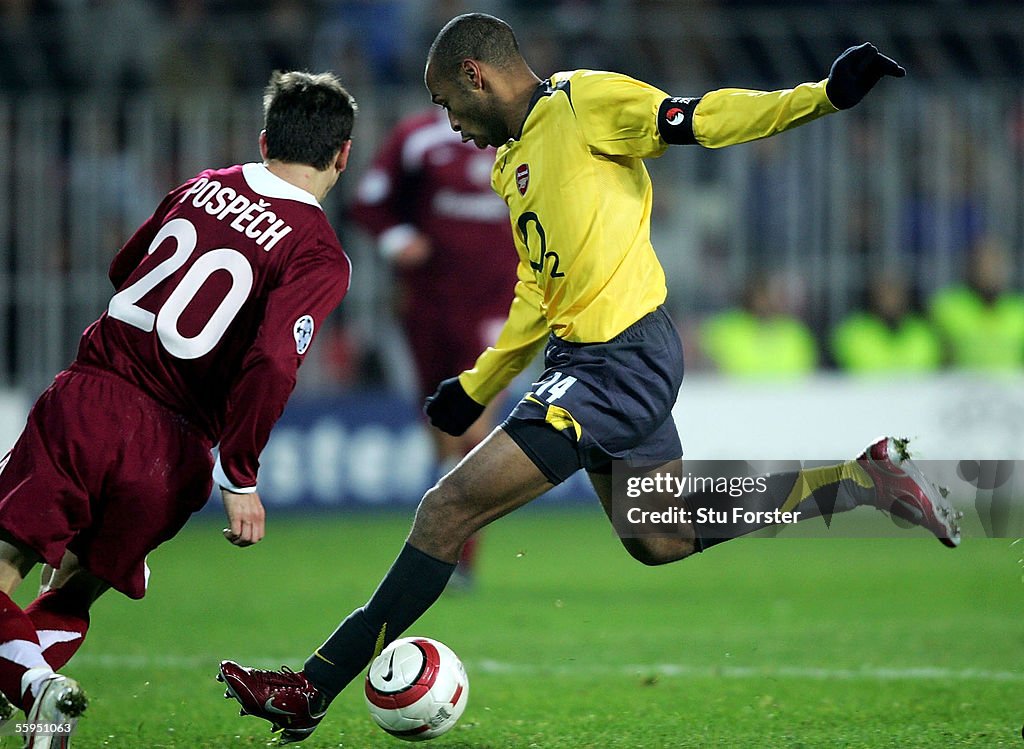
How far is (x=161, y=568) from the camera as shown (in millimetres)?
9195

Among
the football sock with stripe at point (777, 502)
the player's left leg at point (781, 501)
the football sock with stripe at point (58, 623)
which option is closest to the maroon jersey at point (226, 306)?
the football sock with stripe at point (58, 623)

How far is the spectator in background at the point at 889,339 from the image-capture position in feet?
39.9

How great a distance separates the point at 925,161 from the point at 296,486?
18.8 ft

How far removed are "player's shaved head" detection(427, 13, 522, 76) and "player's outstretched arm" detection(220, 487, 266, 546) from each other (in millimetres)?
1488

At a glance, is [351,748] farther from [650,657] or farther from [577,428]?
[650,657]

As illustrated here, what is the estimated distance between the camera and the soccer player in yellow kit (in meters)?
4.45

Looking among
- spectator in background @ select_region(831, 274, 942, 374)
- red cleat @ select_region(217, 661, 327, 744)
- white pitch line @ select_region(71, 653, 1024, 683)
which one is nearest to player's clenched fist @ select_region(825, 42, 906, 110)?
red cleat @ select_region(217, 661, 327, 744)

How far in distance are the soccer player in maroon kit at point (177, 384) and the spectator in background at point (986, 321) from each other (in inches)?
329

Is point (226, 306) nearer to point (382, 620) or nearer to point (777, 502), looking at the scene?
point (382, 620)

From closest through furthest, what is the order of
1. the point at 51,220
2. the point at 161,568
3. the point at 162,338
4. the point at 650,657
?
the point at 162,338
the point at 650,657
the point at 161,568
the point at 51,220

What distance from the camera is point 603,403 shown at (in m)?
4.61

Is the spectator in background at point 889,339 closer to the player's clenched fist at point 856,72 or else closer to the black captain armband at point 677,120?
the black captain armband at point 677,120

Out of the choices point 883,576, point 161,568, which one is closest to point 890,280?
point 883,576

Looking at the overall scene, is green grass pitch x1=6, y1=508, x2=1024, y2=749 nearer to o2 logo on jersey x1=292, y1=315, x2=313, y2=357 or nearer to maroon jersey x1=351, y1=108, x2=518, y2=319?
o2 logo on jersey x1=292, y1=315, x2=313, y2=357
